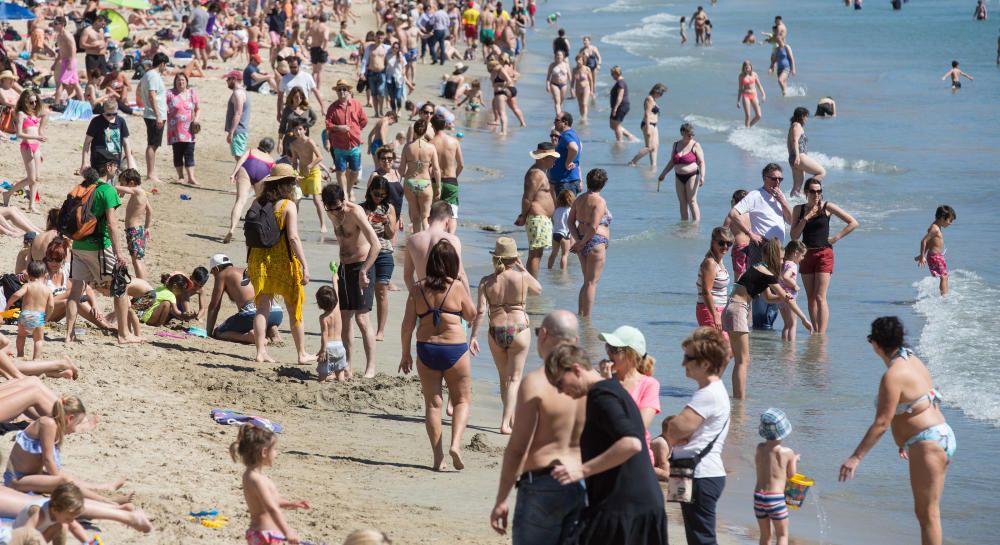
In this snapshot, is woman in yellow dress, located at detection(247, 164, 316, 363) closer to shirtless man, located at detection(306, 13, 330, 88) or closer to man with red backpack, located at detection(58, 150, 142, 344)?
man with red backpack, located at detection(58, 150, 142, 344)

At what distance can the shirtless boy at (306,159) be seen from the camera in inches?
552

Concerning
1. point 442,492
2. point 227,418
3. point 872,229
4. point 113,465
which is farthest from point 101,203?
point 872,229

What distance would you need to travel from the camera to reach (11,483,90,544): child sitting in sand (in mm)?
5641

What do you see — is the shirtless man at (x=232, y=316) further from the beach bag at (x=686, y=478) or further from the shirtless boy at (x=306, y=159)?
the beach bag at (x=686, y=478)

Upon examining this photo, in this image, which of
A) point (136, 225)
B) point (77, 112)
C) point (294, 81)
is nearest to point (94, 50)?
point (77, 112)

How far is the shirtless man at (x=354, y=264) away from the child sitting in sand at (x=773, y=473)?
3972 mm

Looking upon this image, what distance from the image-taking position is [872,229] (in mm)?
18531

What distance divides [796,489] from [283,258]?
478 cm

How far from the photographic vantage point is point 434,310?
7.69 meters

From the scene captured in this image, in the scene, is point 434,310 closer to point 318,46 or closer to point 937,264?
point 937,264

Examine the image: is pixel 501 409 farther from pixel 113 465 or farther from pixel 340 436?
pixel 113 465

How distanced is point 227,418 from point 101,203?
2381mm

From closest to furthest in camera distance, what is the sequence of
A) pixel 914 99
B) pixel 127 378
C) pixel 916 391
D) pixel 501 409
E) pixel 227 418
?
pixel 916 391, pixel 227 418, pixel 127 378, pixel 501 409, pixel 914 99

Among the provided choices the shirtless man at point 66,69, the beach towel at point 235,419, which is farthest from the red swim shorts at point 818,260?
the shirtless man at point 66,69
